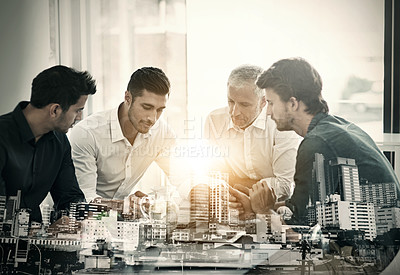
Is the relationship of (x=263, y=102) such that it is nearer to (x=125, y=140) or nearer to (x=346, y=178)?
(x=346, y=178)

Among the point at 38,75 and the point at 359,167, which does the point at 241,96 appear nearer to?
the point at 359,167

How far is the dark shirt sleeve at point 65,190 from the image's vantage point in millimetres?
2574

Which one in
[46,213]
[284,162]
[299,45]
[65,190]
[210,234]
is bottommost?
[210,234]

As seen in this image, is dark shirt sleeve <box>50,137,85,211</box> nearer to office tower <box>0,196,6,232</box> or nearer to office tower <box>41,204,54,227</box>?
office tower <box>41,204,54,227</box>

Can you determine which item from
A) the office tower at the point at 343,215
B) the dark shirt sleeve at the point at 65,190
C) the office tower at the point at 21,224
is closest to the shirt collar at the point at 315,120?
the office tower at the point at 343,215

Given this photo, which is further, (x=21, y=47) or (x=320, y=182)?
(x=21, y=47)

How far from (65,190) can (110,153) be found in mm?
294

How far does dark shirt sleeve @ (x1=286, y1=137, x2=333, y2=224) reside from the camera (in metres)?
2.52

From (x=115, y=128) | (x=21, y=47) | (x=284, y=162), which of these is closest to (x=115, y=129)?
(x=115, y=128)

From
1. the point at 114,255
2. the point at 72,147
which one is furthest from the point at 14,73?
the point at 114,255

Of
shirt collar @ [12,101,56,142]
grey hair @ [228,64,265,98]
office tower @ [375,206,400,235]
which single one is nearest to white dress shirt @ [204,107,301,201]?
grey hair @ [228,64,265,98]

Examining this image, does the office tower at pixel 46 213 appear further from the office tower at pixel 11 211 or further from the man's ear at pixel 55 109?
the man's ear at pixel 55 109

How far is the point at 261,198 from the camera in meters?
2.54

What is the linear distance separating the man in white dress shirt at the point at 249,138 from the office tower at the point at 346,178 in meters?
0.21
